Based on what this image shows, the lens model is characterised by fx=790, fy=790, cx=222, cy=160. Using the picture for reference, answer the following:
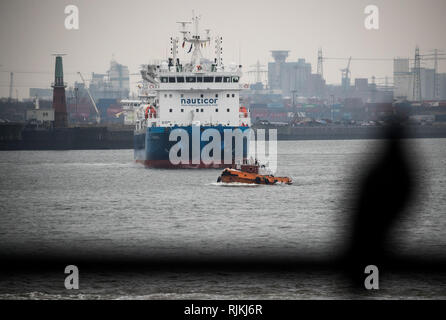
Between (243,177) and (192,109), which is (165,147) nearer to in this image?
(192,109)

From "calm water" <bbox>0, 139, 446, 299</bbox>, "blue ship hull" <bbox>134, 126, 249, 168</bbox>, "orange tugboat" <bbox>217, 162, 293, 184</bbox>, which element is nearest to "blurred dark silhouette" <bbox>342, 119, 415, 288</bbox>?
"calm water" <bbox>0, 139, 446, 299</bbox>

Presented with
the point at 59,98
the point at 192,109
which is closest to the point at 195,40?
the point at 192,109

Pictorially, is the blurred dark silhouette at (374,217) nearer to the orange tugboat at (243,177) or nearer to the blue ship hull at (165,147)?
the orange tugboat at (243,177)

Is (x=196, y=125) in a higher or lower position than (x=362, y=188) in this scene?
higher

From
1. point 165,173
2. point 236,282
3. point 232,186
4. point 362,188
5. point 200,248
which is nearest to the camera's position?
point 236,282

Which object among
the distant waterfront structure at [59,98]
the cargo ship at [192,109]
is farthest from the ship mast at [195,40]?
the distant waterfront structure at [59,98]
